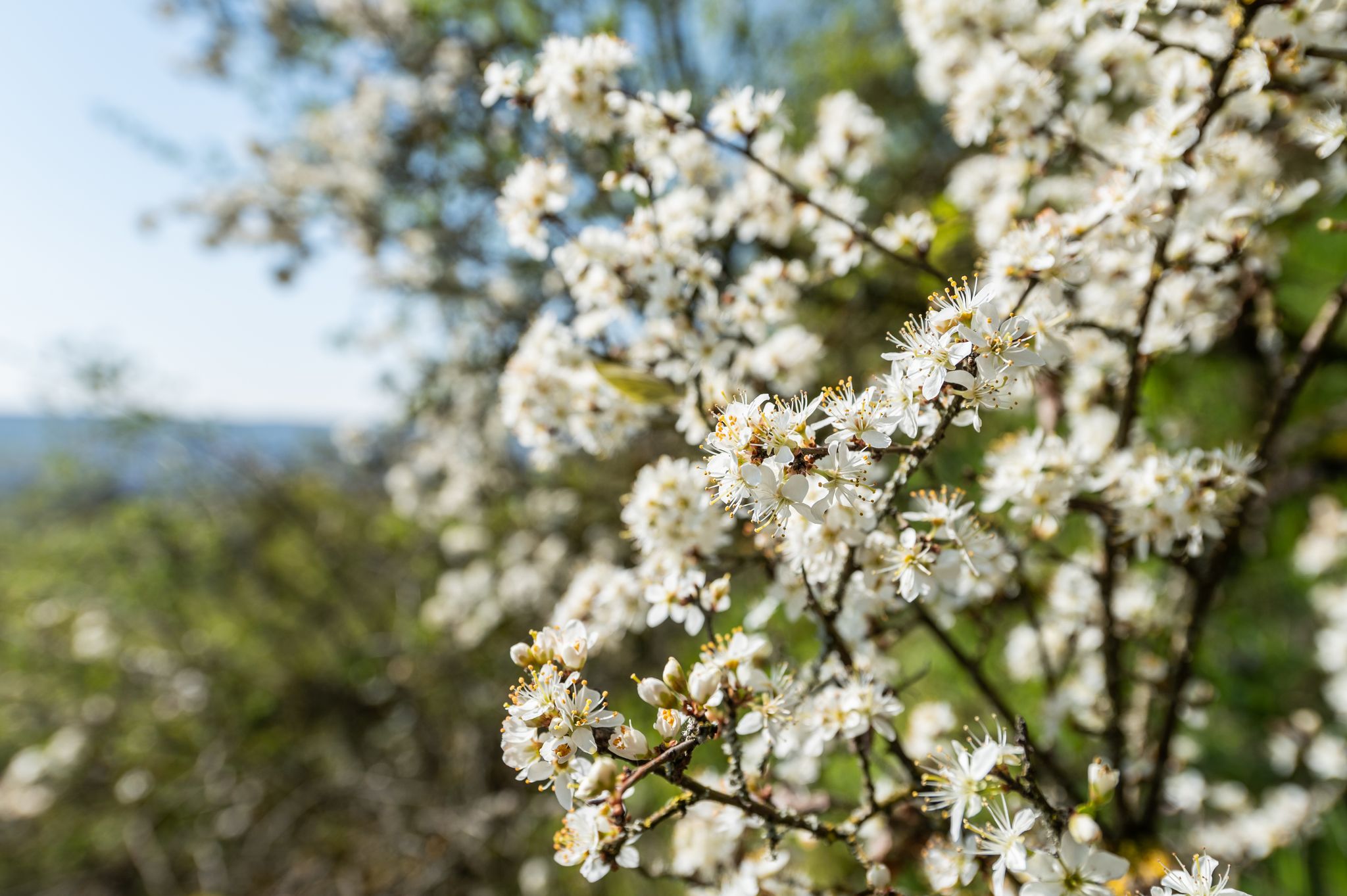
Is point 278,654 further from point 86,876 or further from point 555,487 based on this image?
point 555,487

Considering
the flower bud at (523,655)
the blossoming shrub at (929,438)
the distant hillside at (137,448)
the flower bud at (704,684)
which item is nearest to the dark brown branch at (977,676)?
the blossoming shrub at (929,438)

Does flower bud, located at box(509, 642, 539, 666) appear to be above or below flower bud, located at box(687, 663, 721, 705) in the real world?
below

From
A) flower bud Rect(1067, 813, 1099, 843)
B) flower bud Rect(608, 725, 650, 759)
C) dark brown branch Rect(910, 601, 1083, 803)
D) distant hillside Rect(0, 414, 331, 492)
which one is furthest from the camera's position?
distant hillside Rect(0, 414, 331, 492)

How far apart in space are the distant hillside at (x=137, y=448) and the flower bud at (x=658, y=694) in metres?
5.99

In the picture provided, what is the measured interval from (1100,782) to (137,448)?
→ 6873 millimetres

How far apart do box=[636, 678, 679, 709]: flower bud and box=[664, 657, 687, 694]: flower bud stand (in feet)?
0.04

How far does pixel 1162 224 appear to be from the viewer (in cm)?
151

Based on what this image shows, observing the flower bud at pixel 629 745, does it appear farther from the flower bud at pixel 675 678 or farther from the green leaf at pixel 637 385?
the green leaf at pixel 637 385

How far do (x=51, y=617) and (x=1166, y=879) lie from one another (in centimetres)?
829

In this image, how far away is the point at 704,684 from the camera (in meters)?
1.14

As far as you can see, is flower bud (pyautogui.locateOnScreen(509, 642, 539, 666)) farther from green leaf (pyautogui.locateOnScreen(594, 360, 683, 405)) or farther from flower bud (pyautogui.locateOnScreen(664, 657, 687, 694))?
green leaf (pyautogui.locateOnScreen(594, 360, 683, 405))

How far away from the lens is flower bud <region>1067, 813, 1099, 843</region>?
40.2 inches

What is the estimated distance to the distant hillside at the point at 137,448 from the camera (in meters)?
5.70

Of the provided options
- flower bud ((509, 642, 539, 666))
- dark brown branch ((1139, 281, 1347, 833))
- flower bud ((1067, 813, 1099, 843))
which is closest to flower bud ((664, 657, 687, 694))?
flower bud ((509, 642, 539, 666))
